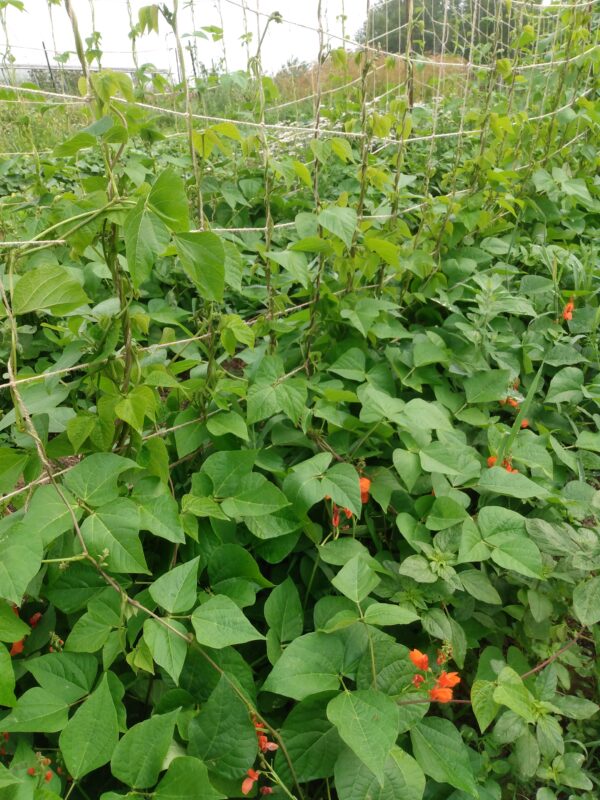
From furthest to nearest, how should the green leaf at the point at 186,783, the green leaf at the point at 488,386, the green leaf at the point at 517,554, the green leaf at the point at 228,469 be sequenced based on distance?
the green leaf at the point at 488,386 < the green leaf at the point at 228,469 < the green leaf at the point at 517,554 < the green leaf at the point at 186,783

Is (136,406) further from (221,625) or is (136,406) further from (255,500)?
(221,625)

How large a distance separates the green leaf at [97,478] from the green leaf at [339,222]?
2.78 ft

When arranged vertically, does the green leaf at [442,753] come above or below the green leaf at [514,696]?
below

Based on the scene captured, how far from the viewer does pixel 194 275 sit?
1059 mm

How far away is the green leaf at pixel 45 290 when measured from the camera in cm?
105

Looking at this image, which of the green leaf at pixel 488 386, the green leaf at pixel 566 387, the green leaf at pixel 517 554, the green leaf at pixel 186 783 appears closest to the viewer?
the green leaf at pixel 186 783

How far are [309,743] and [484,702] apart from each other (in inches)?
14.1

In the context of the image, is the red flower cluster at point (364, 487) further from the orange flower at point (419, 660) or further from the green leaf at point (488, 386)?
the green leaf at point (488, 386)

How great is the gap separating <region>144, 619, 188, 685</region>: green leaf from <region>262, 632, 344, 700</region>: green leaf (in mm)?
169

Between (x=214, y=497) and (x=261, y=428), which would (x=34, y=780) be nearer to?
(x=214, y=497)

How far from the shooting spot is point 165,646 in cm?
107

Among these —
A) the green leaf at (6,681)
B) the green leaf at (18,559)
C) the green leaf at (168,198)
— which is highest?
the green leaf at (168,198)

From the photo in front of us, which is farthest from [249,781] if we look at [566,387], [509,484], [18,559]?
[566,387]

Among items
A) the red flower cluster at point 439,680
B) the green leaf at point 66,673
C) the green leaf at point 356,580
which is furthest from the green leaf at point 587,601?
the green leaf at point 66,673
